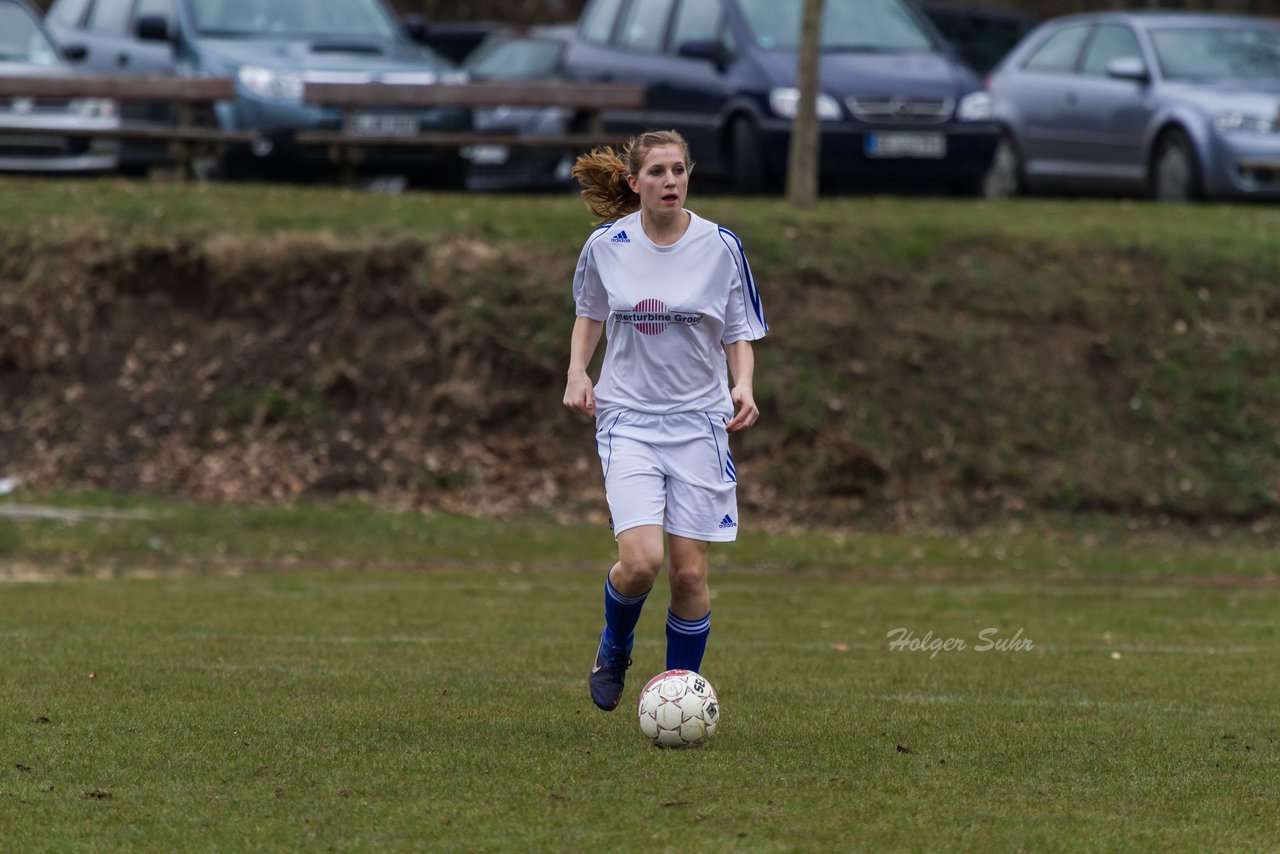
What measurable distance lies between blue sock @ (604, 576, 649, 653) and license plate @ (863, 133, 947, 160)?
12310mm

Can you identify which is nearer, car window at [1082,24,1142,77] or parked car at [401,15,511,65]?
car window at [1082,24,1142,77]

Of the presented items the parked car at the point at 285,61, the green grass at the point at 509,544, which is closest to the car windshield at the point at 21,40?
the parked car at the point at 285,61

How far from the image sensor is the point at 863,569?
47.0 feet

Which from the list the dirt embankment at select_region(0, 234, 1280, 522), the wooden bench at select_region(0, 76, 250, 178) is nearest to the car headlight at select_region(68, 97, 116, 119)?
the wooden bench at select_region(0, 76, 250, 178)

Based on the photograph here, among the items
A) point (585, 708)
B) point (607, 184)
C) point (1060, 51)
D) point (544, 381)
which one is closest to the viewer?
point (607, 184)

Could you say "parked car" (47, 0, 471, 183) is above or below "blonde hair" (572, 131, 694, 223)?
below

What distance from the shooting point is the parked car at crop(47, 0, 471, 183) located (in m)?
19.7

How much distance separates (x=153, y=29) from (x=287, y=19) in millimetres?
1461

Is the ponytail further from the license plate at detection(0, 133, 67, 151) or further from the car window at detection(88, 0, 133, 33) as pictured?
the car window at detection(88, 0, 133, 33)

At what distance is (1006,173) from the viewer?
2164 cm

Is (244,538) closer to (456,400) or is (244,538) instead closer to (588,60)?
(456,400)

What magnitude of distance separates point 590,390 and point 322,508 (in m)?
9.12

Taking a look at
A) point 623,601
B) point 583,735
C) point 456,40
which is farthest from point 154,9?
point 583,735

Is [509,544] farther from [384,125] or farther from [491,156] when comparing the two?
[491,156]
